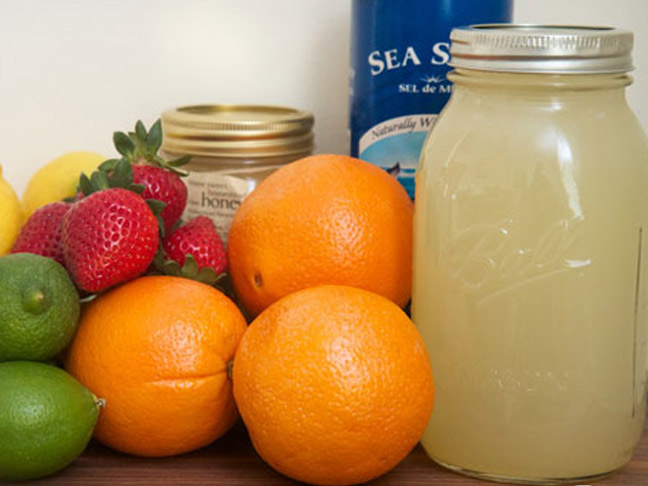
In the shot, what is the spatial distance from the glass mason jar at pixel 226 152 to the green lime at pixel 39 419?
24 cm

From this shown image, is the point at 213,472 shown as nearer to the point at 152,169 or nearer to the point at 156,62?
the point at 152,169

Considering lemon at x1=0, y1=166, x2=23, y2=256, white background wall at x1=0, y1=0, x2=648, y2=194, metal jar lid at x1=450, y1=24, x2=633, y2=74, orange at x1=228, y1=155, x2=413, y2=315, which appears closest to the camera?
metal jar lid at x1=450, y1=24, x2=633, y2=74

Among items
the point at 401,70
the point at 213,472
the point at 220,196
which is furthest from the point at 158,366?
the point at 401,70

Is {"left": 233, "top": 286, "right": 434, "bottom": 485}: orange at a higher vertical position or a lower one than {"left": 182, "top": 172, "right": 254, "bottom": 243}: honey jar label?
lower

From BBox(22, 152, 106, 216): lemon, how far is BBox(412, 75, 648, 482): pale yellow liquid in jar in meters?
0.36

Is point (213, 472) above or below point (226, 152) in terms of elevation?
below

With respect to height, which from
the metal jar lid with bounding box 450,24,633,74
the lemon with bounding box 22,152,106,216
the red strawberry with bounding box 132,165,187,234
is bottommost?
the lemon with bounding box 22,152,106,216

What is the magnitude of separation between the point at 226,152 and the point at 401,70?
0.55ft

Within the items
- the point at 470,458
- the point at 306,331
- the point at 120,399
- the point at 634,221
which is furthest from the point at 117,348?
the point at 634,221

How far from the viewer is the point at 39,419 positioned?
2.15ft

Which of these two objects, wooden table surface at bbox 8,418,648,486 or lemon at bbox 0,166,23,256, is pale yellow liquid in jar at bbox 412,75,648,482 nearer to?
wooden table surface at bbox 8,418,648,486

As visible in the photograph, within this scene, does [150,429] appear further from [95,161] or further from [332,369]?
[95,161]

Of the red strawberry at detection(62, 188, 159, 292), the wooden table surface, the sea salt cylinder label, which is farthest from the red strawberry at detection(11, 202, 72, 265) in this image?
the sea salt cylinder label

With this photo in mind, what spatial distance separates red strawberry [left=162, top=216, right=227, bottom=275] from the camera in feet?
2.60
